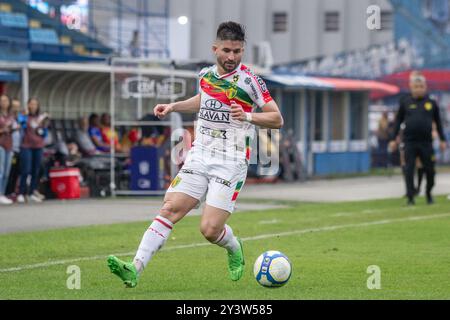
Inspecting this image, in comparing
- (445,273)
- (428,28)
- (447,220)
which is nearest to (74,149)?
(447,220)

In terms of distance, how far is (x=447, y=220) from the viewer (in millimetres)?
17703

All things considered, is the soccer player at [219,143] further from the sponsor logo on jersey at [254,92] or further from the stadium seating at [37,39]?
the stadium seating at [37,39]

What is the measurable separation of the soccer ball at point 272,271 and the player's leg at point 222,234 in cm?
45

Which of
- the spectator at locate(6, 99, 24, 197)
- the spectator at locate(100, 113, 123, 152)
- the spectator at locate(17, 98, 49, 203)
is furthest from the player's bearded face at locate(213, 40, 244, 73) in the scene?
the spectator at locate(100, 113, 123, 152)

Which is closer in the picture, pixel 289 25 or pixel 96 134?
pixel 96 134

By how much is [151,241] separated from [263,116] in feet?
4.57

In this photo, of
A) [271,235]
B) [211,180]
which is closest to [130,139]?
[271,235]

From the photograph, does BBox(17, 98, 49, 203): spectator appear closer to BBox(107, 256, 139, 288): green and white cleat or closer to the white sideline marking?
the white sideline marking

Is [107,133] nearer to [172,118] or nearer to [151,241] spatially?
[172,118]

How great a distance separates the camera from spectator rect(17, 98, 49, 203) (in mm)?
21484

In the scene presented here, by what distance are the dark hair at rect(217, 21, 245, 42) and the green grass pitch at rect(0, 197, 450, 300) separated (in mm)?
2102

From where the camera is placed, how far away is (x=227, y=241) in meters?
10.4

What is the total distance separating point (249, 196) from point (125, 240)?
31.5 ft

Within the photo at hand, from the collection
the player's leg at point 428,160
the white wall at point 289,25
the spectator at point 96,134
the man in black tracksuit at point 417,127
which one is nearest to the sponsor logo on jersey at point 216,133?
the man in black tracksuit at point 417,127
